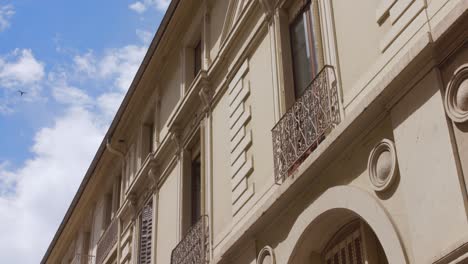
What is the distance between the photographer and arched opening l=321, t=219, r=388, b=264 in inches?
304

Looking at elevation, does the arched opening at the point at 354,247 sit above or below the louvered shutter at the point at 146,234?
below

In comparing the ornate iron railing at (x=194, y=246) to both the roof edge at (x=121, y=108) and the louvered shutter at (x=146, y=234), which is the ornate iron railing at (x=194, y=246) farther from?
the roof edge at (x=121, y=108)

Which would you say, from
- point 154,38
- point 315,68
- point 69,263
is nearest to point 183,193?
point 154,38

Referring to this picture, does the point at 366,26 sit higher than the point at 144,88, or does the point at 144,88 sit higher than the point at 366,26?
the point at 144,88

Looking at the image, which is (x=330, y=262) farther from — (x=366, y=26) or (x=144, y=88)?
(x=144, y=88)

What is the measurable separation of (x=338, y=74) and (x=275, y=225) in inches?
74.2

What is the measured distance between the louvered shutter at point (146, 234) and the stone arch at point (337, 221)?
6076 millimetres

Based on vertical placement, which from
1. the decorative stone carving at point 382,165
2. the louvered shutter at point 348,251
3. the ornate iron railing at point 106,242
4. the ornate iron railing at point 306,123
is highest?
the ornate iron railing at point 106,242

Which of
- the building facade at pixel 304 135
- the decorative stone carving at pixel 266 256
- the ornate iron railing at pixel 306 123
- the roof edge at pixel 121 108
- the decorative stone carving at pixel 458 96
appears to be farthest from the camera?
the roof edge at pixel 121 108

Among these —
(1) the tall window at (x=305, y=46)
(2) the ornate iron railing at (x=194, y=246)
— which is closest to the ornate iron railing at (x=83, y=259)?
(2) the ornate iron railing at (x=194, y=246)

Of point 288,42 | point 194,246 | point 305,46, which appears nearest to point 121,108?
point 194,246

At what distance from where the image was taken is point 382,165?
734 cm

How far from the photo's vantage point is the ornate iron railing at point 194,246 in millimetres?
11484

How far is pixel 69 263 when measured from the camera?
23250 millimetres
